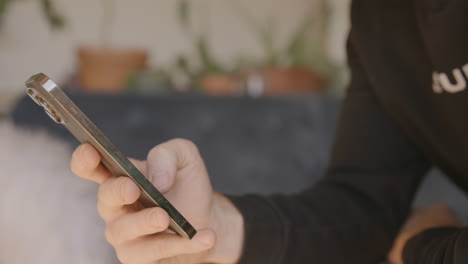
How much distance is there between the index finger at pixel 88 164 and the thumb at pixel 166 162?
0.11 ft

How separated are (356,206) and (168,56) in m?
1.08

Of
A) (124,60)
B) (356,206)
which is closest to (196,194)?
(356,206)

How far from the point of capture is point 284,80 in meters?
1.19

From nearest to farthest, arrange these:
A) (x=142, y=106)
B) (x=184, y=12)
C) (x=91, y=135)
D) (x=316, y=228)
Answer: (x=91, y=135)
(x=316, y=228)
(x=142, y=106)
(x=184, y=12)

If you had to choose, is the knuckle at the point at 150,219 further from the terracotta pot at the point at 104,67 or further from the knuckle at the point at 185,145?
the terracotta pot at the point at 104,67

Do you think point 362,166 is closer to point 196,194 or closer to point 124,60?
point 196,194

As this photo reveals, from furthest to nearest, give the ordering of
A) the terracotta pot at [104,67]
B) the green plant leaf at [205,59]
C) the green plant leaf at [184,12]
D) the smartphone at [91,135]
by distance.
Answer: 1. the green plant leaf at [184,12]
2. the green plant leaf at [205,59]
3. the terracotta pot at [104,67]
4. the smartphone at [91,135]

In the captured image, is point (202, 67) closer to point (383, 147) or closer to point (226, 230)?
point (383, 147)

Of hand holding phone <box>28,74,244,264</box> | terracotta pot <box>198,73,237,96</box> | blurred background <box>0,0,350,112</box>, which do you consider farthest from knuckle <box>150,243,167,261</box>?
terracotta pot <box>198,73,237,96</box>

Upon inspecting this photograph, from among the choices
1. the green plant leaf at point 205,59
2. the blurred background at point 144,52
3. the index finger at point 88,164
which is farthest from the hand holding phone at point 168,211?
the green plant leaf at point 205,59

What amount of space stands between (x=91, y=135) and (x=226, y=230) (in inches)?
7.4

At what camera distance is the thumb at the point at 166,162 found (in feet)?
1.17

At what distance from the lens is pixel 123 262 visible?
1.24 ft

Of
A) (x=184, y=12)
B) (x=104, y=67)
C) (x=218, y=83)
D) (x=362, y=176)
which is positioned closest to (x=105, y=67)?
(x=104, y=67)
